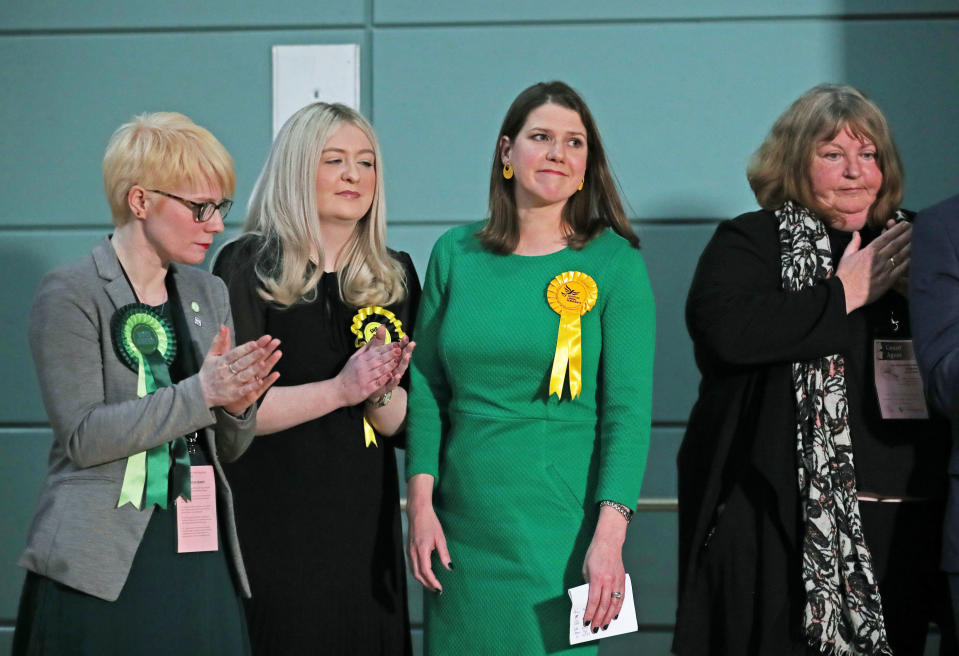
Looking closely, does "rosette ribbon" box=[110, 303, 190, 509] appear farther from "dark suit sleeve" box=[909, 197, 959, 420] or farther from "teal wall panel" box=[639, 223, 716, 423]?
"teal wall panel" box=[639, 223, 716, 423]

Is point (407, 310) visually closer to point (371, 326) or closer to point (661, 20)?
point (371, 326)

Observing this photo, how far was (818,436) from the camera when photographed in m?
2.15

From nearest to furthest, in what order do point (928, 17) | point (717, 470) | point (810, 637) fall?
point (810, 637) < point (717, 470) < point (928, 17)

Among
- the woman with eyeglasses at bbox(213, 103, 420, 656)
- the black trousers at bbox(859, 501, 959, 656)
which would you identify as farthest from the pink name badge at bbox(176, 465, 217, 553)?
the black trousers at bbox(859, 501, 959, 656)

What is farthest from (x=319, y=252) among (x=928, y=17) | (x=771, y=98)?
(x=928, y=17)

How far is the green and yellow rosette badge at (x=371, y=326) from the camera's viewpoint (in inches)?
92.2

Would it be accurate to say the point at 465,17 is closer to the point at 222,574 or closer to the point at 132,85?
the point at 132,85

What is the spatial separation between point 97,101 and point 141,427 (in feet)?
6.27

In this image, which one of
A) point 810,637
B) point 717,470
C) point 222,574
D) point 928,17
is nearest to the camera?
point 222,574

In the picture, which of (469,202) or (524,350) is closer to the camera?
(524,350)

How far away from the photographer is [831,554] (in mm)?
2111

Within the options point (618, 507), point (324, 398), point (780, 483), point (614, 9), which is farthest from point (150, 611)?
point (614, 9)

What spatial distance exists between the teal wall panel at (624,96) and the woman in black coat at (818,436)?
3.14 ft

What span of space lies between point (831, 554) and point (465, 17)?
2.02m
